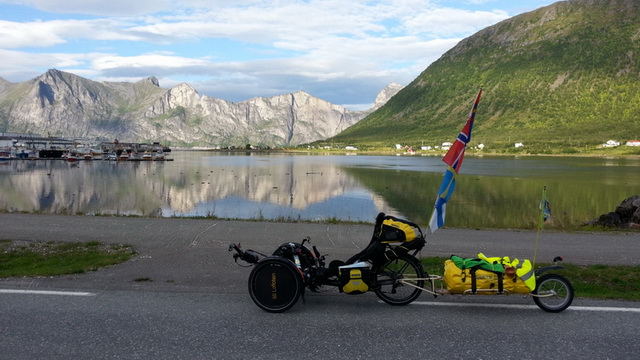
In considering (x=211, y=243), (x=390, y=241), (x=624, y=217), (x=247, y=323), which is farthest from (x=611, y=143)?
(x=247, y=323)

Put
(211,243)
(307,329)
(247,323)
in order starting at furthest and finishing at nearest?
(211,243), (247,323), (307,329)

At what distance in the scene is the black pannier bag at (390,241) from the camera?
9.00 meters

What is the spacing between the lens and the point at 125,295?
958cm

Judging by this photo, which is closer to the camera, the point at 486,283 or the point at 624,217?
the point at 486,283

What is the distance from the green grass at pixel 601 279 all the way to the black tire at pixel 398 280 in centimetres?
231

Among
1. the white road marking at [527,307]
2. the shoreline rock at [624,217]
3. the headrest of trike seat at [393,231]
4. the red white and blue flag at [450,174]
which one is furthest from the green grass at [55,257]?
the shoreline rock at [624,217]

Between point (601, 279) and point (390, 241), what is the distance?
19.7ft

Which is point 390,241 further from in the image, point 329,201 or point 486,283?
point 329,201

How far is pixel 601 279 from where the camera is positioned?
11.2m

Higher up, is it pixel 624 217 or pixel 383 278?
pixel 383 278

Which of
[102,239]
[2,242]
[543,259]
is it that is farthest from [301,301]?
[2,242]

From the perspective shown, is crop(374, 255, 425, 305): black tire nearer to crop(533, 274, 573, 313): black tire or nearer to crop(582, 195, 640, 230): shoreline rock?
crop(533, 274, 573, 313): black tire

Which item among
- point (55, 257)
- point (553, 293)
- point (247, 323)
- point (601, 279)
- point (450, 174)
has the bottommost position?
point (55, 257)

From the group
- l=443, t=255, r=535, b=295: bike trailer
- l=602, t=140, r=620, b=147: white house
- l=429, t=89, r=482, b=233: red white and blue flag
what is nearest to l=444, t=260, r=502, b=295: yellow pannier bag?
l=443, t=255, r=535, b=295: bike trailer
